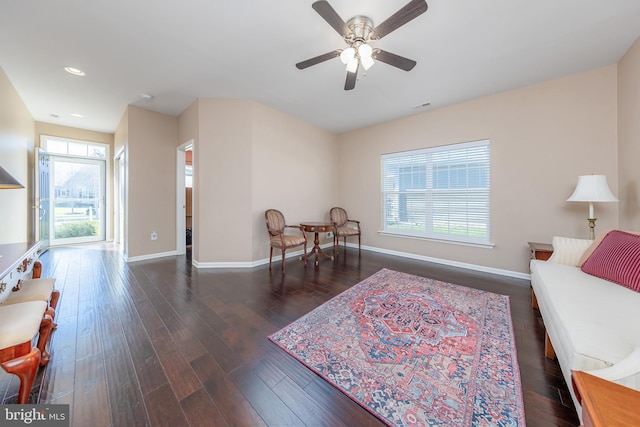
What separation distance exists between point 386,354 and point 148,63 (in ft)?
12.8

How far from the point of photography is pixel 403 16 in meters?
1.65

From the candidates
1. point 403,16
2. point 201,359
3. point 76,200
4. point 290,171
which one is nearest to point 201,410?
point 201,359

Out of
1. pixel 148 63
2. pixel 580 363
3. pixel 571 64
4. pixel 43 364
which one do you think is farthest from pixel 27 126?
pixel 571 64

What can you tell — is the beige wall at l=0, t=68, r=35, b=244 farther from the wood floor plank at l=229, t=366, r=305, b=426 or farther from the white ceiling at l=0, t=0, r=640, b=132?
the wood floor plank at l=229, t=366, r=305, b=426

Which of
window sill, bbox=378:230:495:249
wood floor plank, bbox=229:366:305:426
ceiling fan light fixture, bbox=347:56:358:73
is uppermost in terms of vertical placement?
ceiling fan light fixture, bbox=347:56:358:73

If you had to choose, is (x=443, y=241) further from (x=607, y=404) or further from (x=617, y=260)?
(x=607, y=404)

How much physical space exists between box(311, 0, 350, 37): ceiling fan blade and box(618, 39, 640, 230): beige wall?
2980 millimetres

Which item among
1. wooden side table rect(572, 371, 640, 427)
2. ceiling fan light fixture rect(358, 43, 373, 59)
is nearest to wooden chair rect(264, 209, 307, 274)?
ceiling fan light fixture rect(358, 43, 373, 59)

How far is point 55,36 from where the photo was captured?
2.25 meters

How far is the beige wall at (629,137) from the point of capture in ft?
7.43

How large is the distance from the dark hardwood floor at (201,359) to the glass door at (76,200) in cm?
307

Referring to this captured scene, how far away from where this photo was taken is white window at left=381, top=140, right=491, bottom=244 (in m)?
3.58

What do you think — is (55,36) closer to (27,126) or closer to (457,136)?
(27,126)

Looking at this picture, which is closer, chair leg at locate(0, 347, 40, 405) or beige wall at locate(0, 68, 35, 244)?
chair leg at locate(0, 347, 40, 405)
